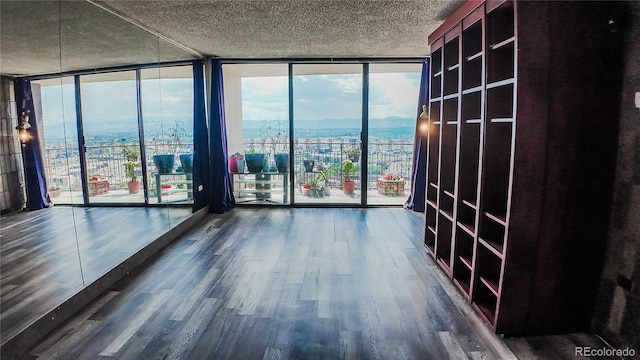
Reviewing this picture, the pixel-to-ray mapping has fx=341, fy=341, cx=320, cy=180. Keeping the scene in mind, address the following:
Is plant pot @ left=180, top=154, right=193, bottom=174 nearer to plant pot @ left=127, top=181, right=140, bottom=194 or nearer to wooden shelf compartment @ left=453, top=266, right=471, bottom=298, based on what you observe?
plant pot @ left=127, top=181, right=140, bottom=194

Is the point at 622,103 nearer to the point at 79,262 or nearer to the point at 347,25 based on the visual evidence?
the point at 347,25

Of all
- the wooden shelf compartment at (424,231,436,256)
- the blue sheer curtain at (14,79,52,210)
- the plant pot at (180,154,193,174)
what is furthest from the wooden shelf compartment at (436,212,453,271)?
the plant pot at (180,154,193,174)

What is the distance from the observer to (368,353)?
2156mm

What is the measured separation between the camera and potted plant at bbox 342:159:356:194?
630cm

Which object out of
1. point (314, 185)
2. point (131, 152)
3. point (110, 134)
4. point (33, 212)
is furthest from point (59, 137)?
point (314, 185)

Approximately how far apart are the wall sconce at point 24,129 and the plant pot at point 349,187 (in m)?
4.79

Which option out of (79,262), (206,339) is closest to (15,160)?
(79,262)

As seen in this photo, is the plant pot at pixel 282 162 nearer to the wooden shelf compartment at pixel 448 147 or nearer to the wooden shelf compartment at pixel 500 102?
the wooden shelf compartment at pixel 448 147

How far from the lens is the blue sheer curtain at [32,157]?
7.34 feet

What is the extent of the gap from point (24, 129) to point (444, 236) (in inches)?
141

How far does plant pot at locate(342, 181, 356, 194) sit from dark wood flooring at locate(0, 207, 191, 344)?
3.77 metres

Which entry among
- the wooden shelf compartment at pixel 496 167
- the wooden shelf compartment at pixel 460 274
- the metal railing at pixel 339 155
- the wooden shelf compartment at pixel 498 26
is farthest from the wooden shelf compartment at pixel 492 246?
the metal railing at pixel 339 155

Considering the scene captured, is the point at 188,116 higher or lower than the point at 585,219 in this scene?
higher

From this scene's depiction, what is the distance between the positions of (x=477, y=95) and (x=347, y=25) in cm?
160
